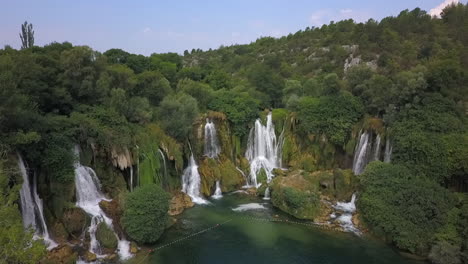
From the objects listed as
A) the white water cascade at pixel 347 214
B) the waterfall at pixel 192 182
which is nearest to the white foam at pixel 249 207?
the waterfall at pixel 192 182

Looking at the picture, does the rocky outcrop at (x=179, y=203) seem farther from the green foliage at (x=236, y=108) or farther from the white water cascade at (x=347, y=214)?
the white water cascade at (x=347, y=214)

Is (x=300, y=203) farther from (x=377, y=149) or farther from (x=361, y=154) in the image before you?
(x=377, y=149)

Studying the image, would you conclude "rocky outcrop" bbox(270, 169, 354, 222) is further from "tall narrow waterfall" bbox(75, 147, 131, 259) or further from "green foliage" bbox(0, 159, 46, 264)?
"green foliage" bbox(0, 159, 46, 264)

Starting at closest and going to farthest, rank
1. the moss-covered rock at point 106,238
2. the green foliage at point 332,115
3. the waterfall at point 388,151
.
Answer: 1. the moss-covered rock at point 106,238
2. the waterfall at point 388,151
3. the green foliage at point 332,115

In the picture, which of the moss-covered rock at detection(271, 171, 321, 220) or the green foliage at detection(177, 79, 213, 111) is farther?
the green foliage at detection(177, 79, 213, 111)

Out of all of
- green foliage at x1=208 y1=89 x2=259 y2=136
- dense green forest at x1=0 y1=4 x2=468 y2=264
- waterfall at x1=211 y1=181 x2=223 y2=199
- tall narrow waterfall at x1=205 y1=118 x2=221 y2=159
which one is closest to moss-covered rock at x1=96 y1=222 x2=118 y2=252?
dense green forest at x1=0 y1=4 x2=468 y2=264

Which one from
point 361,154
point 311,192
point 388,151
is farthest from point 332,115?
point 311,192
